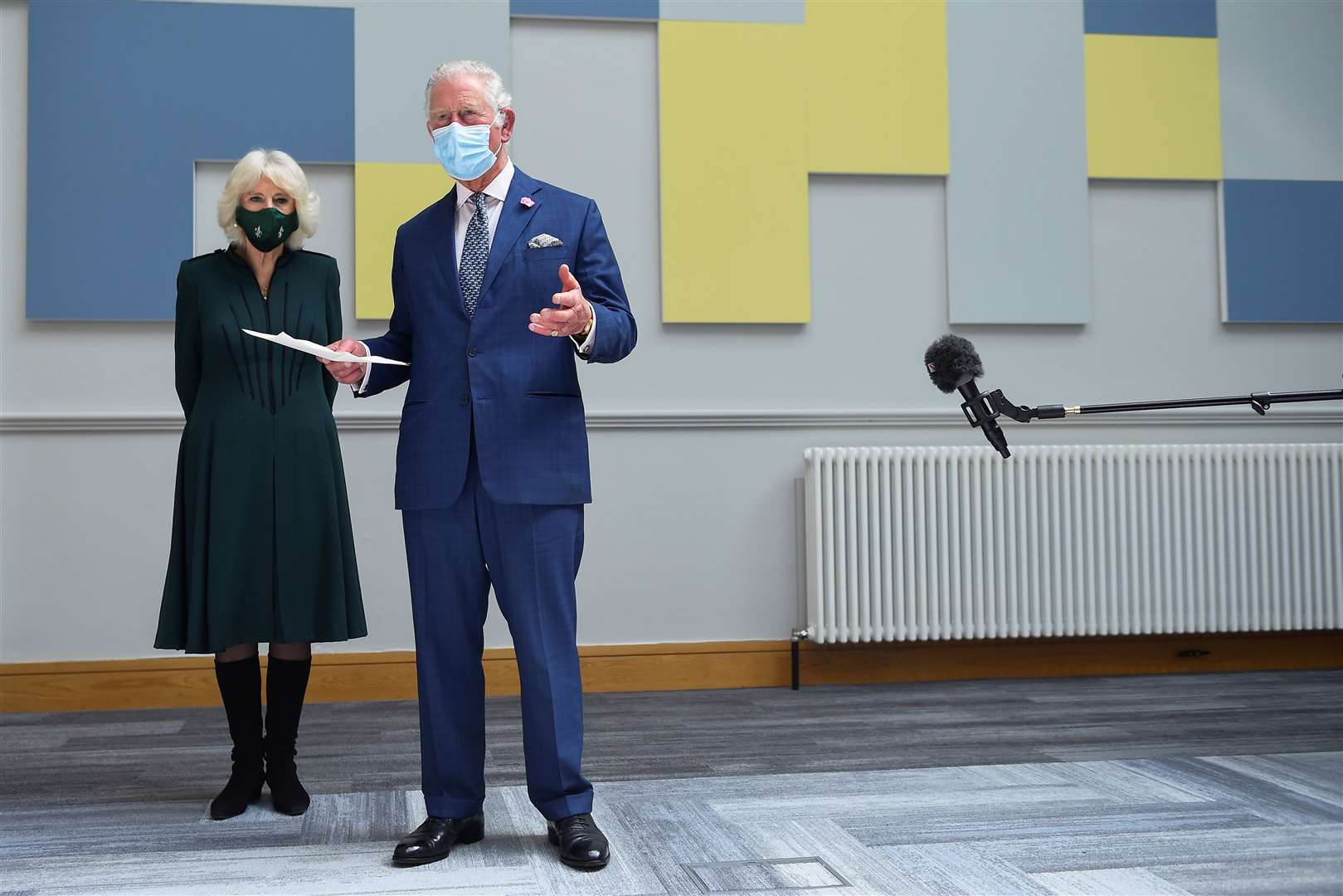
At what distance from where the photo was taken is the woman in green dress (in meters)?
2.40

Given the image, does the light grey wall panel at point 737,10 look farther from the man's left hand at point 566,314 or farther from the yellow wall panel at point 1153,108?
the man's left hand at point 566,314

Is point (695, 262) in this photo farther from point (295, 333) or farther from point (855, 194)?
point (295, 333)

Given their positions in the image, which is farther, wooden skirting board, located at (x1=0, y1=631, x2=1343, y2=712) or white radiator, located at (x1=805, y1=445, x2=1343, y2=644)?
white radiator, located at (x1=805, y1=445, x2=1343, y2=644)

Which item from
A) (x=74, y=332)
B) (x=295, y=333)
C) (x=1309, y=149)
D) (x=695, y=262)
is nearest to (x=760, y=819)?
(x=295, y=333)

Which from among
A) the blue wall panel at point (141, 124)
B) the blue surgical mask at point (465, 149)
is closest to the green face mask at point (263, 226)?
the blue surgical mask at point (465, 149)

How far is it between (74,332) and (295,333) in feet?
5.33

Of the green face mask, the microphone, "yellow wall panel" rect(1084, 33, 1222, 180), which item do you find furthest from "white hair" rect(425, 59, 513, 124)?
"yellow wall panel" rect(1084, 33, 1222, 180)

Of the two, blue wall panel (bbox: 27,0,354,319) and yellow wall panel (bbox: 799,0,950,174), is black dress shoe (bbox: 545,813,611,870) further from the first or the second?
yellow wall panel (bbox: 799,0,950,174)

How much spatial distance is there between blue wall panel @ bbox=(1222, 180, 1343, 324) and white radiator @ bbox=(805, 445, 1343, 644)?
551 millimetres

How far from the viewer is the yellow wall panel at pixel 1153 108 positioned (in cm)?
422

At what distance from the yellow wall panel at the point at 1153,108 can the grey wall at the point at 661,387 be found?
0.31 ft

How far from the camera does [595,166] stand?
3.96 m

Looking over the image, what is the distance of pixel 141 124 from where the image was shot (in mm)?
3725

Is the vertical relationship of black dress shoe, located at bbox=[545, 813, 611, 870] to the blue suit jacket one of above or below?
below
